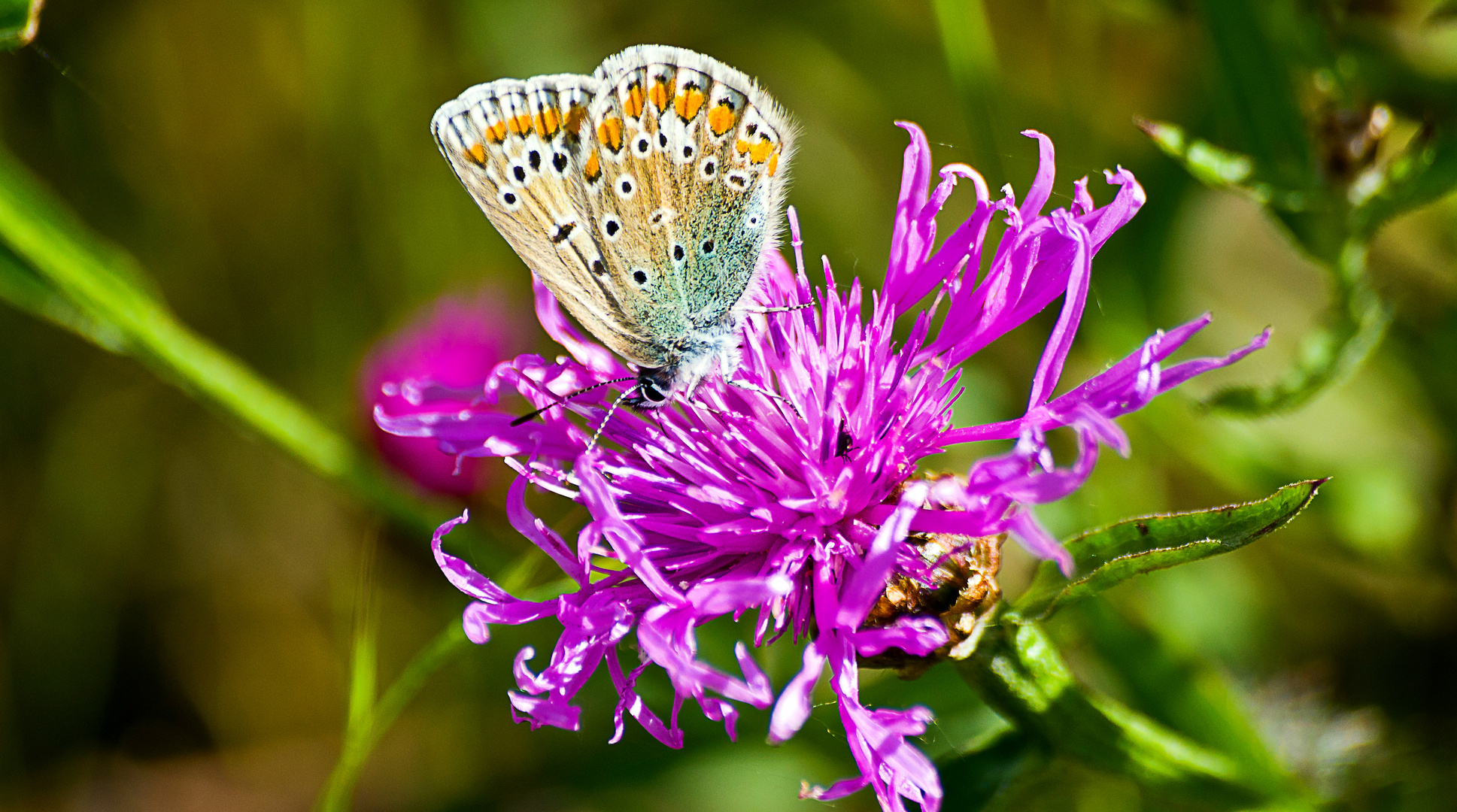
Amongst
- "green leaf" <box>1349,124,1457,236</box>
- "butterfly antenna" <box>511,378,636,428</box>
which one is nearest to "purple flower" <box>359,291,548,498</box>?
"butterfly antenna" <box>511,378,636,428</box>

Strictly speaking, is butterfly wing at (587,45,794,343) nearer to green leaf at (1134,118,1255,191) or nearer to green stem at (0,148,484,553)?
green leaf at (1134,118,1255,191)

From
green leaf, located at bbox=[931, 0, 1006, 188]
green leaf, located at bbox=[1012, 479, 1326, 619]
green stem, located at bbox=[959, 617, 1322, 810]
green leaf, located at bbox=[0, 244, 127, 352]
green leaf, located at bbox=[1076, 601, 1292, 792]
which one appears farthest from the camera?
green leaf, located at bbox=[0, 244, 127, 352]

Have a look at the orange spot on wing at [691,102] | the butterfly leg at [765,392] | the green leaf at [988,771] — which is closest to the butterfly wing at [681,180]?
the orange spot on wing at [691,102]

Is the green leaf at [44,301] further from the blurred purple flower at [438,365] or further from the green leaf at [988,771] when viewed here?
the green leaf at [988,771]

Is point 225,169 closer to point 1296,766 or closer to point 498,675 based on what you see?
point 498,675

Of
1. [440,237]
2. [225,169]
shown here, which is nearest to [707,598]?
[440,237]

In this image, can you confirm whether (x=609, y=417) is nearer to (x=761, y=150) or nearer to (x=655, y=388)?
(x=655, y=388)

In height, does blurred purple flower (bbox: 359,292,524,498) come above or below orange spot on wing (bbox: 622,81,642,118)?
below
